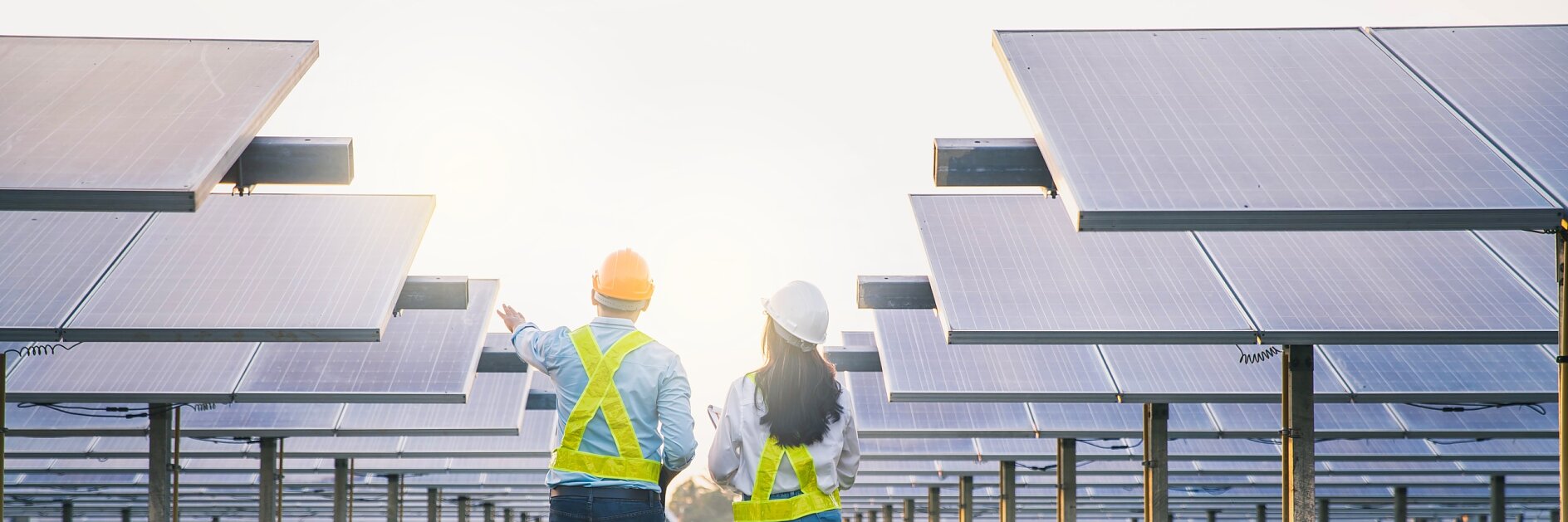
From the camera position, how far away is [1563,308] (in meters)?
8.31

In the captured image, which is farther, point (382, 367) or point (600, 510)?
point (382, 367)

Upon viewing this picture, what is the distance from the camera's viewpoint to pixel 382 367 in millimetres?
17266

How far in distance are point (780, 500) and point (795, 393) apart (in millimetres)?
A: 478

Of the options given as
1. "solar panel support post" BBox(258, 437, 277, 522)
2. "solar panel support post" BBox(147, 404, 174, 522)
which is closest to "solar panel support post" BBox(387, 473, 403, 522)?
"solar panel support post" BBox(258, 437, 277, 522)

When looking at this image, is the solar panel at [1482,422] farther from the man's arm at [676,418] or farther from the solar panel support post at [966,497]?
the man's arm at [676,418]

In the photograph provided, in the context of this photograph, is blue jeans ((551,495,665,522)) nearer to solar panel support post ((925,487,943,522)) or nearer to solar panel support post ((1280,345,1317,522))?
solar panel support post ((1280,345,1317,522))

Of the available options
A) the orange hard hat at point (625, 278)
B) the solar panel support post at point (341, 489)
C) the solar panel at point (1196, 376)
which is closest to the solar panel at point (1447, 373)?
the solar panel at point (1196, 376)

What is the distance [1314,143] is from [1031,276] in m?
5.14

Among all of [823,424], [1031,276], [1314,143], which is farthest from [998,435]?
[823,424]

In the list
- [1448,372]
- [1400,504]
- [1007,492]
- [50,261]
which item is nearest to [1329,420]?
[1448,372]

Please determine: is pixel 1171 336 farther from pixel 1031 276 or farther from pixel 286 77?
pixel 286 77

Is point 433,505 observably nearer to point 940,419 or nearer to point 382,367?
point 940,419

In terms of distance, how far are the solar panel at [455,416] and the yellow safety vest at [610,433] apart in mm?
14624

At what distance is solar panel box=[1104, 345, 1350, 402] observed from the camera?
16953 millimetres
